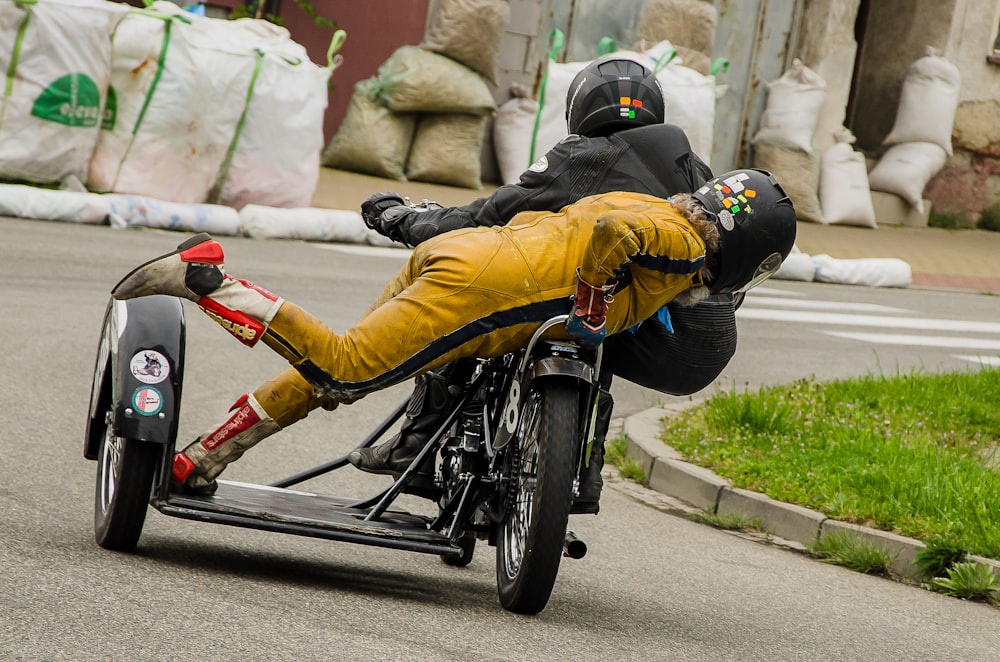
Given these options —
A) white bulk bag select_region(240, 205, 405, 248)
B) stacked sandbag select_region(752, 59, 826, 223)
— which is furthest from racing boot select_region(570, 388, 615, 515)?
stacked sandbag select_region(752, 59, 826, 223)

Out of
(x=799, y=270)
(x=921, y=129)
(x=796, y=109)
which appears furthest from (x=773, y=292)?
(x=921, y=129)

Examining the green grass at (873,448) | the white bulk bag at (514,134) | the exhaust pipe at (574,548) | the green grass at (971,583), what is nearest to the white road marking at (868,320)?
the green grass at (873,448)

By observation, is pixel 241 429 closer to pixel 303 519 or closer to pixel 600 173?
pixel 303 519

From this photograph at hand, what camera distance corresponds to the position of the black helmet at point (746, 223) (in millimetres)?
4223

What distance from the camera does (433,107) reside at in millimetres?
18250

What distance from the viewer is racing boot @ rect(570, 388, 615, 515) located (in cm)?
436

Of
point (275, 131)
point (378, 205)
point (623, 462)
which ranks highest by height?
point (378, 205)

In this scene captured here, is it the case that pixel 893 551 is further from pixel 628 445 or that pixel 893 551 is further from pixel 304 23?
pixel 304 23

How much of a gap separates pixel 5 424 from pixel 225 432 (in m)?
2.08

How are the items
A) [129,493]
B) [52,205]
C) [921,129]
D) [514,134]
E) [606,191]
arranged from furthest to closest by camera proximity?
1. [921,129]
2. [514,134]
3. [52,205]
4. [606,191]
5. [129,493]

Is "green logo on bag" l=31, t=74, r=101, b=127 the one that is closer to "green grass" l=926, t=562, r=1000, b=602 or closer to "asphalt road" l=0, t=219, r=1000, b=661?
"asphalt road" l=0, t=219, r=1000, b=661

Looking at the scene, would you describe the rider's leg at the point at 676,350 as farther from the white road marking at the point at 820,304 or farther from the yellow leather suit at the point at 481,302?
the white road marking at the point at 820,304

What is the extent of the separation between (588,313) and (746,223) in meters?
0.52

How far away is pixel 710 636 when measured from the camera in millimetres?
4445
